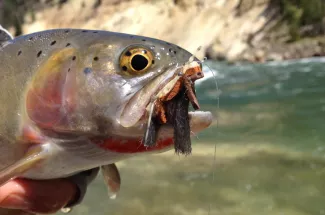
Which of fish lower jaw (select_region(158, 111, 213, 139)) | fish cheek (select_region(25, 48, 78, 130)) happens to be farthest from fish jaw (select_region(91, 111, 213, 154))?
fish cheek (select_region(25, 48, 78, 130))

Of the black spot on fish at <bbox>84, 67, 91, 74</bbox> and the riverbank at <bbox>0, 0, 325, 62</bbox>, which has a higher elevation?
the black spot on fish at <bbox>84, 67, 91, 74</bbox>

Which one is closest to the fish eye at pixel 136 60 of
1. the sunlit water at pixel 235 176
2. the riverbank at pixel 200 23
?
the sunlit water at pixel 235 176

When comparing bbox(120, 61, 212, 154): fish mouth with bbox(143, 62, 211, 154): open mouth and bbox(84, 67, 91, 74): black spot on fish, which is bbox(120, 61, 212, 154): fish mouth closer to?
bbox(143, 62, 211, 154): open mouth

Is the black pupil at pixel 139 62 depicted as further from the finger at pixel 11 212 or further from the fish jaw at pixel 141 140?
the finger at pixel 11 212

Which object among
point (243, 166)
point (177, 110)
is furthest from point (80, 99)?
point (243, 166)

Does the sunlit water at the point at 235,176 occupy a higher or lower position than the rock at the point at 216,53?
higher

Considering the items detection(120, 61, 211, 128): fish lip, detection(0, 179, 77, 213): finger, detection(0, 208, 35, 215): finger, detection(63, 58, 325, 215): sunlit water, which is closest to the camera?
detection(120, 61, 211, 128): fish lip
